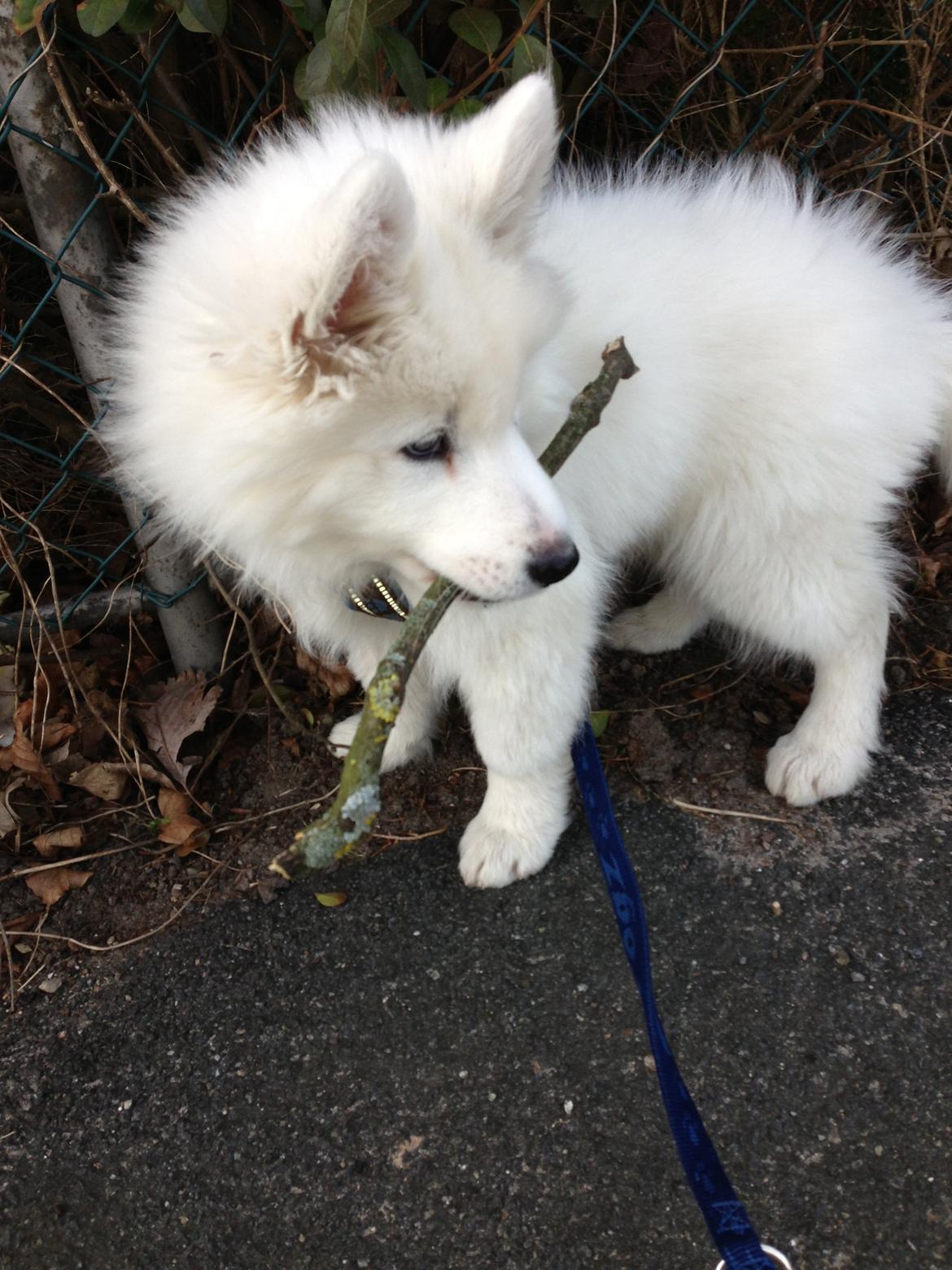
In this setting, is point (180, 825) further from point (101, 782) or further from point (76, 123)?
point (76, 123)

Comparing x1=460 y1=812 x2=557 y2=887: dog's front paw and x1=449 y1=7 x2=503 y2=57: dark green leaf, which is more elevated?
x1=449 y1=7 x2=503 y2=57: dark green leaf

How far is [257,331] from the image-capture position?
4.10 ft

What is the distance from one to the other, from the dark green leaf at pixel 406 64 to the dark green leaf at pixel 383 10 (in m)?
0.03

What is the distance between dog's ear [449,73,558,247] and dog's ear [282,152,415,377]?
10.4 inches

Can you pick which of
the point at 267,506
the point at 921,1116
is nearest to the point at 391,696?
the point at 267,506

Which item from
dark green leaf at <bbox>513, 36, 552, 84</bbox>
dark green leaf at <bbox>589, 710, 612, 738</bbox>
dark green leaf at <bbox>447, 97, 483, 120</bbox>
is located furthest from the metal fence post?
dark green leaf at <bbox>589, 710, 612, 738</bbox>

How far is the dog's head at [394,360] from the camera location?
1.26 m

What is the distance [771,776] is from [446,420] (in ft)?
4.92

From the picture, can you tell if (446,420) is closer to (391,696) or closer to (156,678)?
(391,696)

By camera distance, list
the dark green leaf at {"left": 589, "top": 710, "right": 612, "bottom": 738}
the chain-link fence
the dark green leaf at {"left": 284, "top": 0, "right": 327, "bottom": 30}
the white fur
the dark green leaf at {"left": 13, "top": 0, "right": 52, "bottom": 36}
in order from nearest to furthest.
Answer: the white fur, the dark green leaf at {"left": 13, "top": 0, "right": 52, "bottom": 36}, the dark green leaf at {"left": 284, "top": 0, "right": 327, "bottom": 30}, the chain-link fence, the dark green leaf at {"left": 589, "top": 710, "right": 612, "bottom": 738}

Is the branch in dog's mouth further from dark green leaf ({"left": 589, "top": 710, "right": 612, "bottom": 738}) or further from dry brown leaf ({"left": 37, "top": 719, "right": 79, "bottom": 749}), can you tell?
dry brown leaf ({"left": 37, "top": 719, "right": 79, "bottom": 749})

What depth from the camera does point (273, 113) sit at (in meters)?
2.25

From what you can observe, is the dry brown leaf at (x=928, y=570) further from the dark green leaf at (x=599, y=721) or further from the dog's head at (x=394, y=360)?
the dog's head at (x=394, y=360)

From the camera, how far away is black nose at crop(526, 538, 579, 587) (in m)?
1.41
